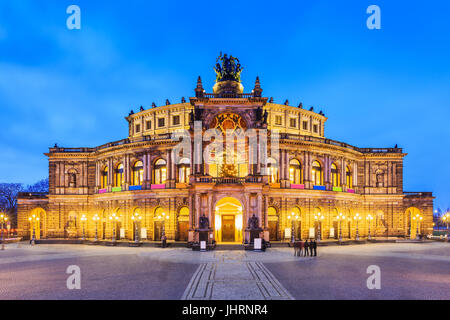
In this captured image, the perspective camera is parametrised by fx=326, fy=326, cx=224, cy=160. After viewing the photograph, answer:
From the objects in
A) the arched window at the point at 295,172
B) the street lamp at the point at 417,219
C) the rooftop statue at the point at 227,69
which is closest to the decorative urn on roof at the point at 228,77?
the rooftop statue at the point at 227,69

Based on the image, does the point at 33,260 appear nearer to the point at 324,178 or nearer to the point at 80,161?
the point at 80,161

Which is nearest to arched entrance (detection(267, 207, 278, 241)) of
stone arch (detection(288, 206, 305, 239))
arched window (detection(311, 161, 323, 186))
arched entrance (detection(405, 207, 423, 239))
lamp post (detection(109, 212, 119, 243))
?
stone arch (detection(288, 206, 305, 239))

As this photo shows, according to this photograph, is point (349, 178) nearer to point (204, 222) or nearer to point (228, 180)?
point (228, 180)

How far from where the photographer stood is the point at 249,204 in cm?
4231

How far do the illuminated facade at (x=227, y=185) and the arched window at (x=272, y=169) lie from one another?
157mm

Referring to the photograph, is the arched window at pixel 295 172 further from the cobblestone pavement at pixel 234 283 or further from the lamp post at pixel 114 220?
the lamp post at pixel 114 220

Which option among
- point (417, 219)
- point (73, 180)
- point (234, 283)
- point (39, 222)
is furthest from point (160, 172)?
point (417, 219)

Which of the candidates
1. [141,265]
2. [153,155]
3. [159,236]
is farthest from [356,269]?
[153,155]

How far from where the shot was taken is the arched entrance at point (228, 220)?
4672cm

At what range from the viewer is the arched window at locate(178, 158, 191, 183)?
50.9 m

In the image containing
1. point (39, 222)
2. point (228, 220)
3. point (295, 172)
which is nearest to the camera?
point (228, 220)

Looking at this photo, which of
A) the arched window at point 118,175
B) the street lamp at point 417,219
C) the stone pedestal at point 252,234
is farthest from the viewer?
the street lamp at point 417,219

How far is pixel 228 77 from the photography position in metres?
50.6

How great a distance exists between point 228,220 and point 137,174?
58.7 ft
